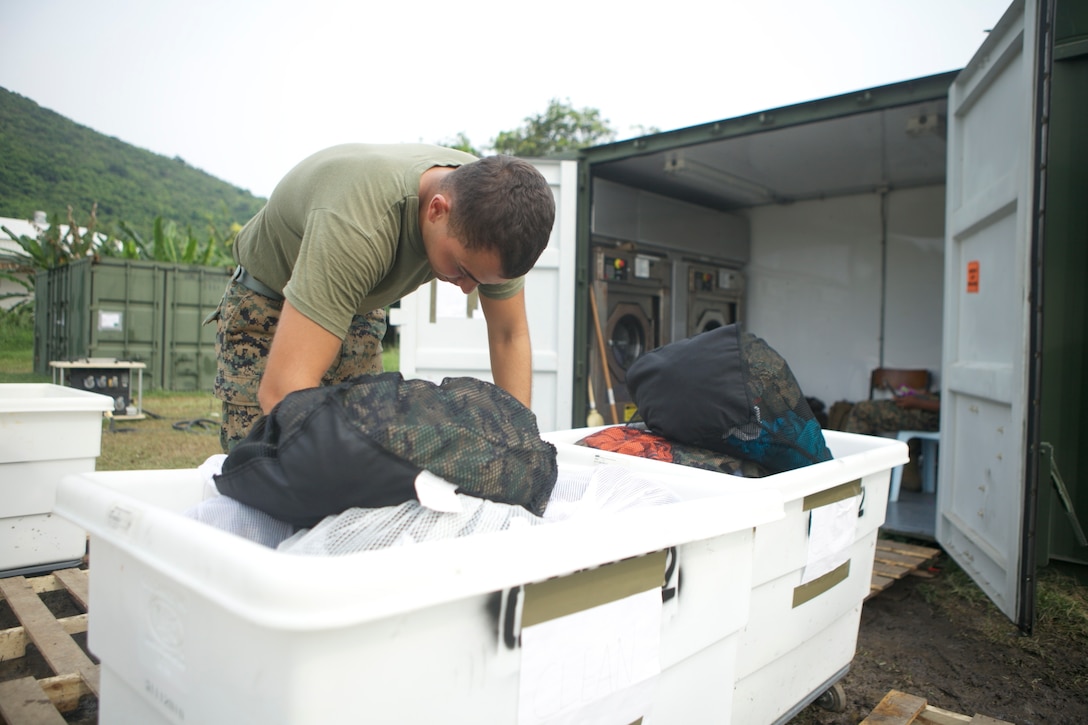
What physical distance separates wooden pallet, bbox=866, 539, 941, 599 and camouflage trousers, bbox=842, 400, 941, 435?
4.47 ft

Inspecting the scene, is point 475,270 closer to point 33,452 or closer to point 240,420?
point 240,420

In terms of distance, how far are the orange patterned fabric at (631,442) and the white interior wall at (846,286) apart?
491cm

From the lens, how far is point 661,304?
5859mm

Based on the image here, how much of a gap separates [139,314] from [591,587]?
10.2 m

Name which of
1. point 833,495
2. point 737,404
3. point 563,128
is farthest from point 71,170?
point 563,128

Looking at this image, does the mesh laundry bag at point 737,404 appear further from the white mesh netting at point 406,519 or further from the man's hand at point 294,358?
the man's hand at point 294,358

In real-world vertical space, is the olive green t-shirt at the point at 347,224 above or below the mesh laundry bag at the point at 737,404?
above

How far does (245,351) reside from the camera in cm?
186

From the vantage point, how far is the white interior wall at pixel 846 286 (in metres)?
5.93

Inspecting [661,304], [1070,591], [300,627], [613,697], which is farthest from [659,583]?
[661,304]

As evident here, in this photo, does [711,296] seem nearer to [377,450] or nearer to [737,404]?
[737,404]

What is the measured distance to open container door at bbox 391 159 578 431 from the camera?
13.4 ft

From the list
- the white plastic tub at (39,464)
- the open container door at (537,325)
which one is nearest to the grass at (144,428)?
the open container door at (537,325)

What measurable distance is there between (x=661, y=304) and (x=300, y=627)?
17.5 feet
